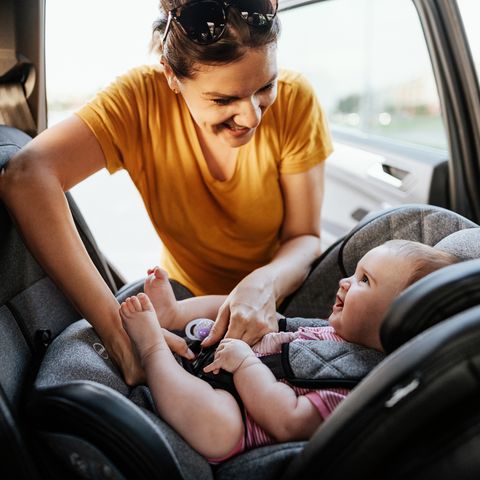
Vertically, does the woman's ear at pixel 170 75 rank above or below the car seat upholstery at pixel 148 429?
above

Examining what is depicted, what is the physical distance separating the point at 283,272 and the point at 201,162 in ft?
1.13

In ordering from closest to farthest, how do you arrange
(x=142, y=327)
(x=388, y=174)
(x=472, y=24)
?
1. (x=142, y=327)
2. (x=472, y=24)
3. (x=388, y=174)

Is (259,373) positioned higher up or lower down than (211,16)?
lower down

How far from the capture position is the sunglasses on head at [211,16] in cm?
116

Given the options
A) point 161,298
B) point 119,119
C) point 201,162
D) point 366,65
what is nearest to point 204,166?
point 201,162

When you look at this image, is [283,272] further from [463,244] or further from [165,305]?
[463,244]

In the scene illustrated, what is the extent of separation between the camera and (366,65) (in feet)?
13.9

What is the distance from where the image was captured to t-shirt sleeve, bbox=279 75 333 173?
1.51m

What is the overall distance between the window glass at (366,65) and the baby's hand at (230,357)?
2291mm

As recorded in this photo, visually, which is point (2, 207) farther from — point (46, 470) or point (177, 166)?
point (46, 470)

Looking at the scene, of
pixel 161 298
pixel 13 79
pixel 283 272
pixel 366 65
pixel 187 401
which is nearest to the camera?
pixel 187 401

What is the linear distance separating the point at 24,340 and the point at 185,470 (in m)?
0.53

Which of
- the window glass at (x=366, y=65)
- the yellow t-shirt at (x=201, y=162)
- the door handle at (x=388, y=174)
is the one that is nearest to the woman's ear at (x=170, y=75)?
the yellow t-shirt at (x=201, y=162)

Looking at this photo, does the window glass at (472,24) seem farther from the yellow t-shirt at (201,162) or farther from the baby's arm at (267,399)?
the baby's arm at (267,399)
